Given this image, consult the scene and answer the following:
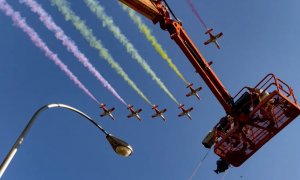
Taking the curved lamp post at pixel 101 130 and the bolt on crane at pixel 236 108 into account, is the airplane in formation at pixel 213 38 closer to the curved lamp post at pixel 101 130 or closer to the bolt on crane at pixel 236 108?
the bolt on crane at pixel 236 108

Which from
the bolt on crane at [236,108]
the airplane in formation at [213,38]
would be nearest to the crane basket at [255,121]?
the bolt on crane at [236,108]

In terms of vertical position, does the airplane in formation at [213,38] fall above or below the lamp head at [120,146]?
above

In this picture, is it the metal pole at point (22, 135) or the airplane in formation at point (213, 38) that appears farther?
the airplane in formation at point (213, 38)

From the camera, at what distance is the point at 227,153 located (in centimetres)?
2892

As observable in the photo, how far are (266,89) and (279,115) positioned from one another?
2.03 metres

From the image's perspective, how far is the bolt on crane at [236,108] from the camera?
27.3 metres

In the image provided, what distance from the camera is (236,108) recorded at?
30188mm

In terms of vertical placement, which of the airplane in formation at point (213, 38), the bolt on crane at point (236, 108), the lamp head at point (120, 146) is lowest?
the lamp head at point (120, 146)

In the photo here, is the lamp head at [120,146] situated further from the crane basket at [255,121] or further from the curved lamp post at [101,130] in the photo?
the crane basket at [255,121]

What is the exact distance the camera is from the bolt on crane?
2730 centimetres

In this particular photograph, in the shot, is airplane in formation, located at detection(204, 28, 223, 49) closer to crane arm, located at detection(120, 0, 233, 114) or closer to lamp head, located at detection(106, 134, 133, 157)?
crane arm, located at detection(120, 0, 233, 114)

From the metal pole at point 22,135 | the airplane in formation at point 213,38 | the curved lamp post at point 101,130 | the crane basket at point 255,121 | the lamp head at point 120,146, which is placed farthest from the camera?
the airplane in formation at point 213,38

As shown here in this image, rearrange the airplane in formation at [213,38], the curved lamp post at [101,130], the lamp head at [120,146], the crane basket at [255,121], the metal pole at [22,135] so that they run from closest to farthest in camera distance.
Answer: the metal pole at [22,135] → the curved lamp post at [101,130] → the lamp head at [120,146] → the crane basket at [255,121] → the airplane in formation at [213,38]

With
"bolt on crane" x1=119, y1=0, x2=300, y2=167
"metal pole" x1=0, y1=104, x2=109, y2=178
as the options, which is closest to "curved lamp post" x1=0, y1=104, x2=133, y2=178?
"metal pole" x1=0, y1=104, x2=109, y2=178
